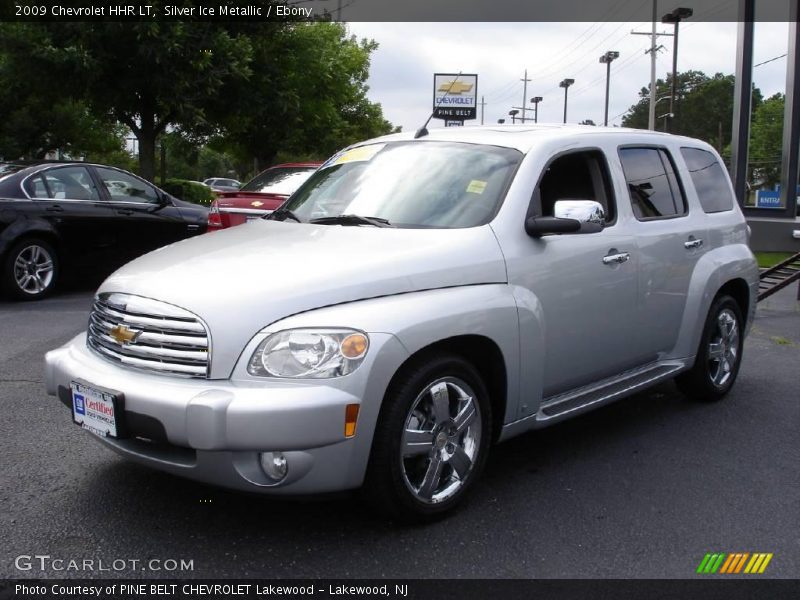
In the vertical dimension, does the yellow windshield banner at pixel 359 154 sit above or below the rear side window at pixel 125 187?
above

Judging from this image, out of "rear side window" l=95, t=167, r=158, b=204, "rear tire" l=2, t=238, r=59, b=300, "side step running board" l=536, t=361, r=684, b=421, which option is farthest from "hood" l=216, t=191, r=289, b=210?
"side step running board" l=536, t=361, r=684, b=421

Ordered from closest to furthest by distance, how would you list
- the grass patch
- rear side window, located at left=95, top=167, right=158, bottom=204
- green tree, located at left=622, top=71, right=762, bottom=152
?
rear side window, located at left=95, top=167, right=158, bottom=204 → the grass patch → green tree, located at left=622, top=71, right=762, bottom=152

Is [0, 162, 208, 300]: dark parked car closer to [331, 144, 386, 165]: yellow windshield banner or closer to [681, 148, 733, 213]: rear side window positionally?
[331, 144, 386, 165]: yellow windshield banner

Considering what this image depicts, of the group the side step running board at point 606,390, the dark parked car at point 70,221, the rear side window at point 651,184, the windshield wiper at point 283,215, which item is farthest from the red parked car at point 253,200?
the side step running board at point 606,390

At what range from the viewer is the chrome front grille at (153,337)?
3.13 m

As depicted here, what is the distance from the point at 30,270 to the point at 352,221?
6158 mm

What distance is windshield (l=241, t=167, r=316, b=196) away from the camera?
9.95 meters

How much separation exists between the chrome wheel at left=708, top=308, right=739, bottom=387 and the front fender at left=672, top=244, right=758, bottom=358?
281 millimetres

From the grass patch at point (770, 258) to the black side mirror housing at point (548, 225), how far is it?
10.9 meters

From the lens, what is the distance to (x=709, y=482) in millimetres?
4129

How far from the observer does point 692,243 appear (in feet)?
16.7

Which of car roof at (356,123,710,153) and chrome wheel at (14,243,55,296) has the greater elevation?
car roof at (356,123,710,153)

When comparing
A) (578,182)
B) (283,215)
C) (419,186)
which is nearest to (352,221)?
(419,186)

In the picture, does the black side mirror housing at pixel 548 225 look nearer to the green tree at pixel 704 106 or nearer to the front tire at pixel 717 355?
the front tire at pixel 717 355
